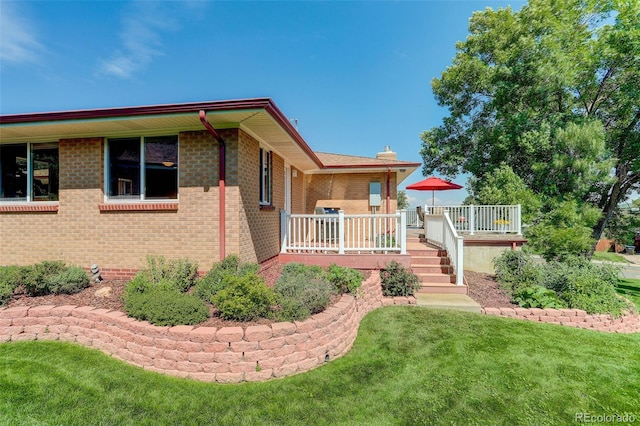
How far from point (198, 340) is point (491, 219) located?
10175 mm

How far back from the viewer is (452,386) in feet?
10.8

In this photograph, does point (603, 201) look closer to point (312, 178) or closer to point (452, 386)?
point (312, 178)

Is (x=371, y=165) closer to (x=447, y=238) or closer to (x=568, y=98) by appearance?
(x=447, y=238)

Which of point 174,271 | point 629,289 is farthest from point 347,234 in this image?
point 629,289

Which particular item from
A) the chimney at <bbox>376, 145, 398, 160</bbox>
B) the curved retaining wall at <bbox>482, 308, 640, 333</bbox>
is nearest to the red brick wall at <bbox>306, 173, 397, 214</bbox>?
the chimney at <bbox>376, 145, 398, 160</bbox>

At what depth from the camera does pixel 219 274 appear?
16.2 feet

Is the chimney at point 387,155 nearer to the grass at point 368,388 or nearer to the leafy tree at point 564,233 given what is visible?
the leafy tree at point 564,233

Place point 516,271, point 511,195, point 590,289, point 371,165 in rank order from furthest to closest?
point 371,165 → point 511,195 → point 516,271 → point 590,289

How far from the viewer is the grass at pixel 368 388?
2809 mm

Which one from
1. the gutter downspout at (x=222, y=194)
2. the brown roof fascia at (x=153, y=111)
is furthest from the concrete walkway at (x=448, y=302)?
the brown roof fascia at (x=153, y=111)

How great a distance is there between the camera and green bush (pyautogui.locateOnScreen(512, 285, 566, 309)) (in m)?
5.80

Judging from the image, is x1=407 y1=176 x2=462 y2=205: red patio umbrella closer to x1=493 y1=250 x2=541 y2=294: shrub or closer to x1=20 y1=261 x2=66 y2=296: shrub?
x1=493 y1=250 x2=541 y2=294: shrub

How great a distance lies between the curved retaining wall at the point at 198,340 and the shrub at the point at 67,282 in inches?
25.6

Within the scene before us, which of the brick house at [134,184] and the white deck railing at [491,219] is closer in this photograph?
the brick house at [134,184]
